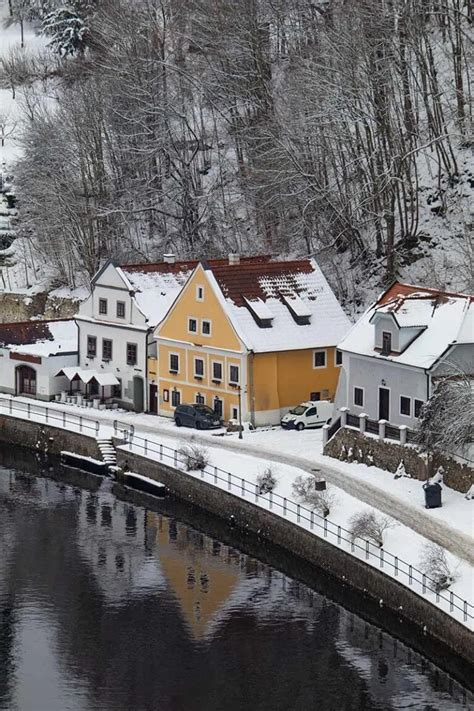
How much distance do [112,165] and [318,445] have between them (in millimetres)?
39053

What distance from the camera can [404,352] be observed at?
6041cm

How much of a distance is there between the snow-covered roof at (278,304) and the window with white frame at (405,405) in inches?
409

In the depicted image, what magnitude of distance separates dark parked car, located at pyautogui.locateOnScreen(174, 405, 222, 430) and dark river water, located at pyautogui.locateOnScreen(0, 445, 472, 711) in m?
8.36

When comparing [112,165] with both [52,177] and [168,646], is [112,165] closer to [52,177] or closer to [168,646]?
[52,177]

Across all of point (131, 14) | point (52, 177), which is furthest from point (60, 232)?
point (131, 14)

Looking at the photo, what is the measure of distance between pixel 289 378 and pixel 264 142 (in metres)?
20.2

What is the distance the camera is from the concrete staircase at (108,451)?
68125mm

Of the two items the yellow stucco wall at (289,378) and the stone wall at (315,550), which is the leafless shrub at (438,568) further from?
the yellow stucco wall at (289,378)

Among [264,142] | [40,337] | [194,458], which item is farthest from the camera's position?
[264,142]

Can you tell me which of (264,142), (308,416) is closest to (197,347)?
(308,416)

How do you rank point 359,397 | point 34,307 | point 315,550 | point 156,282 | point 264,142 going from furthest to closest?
point 34,307 < point 264,142 < point 156,282 < point 359,397 < point 315,550

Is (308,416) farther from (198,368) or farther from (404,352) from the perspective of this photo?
(404,352)

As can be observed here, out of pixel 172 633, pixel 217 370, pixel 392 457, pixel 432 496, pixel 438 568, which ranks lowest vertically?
pixel 172 633

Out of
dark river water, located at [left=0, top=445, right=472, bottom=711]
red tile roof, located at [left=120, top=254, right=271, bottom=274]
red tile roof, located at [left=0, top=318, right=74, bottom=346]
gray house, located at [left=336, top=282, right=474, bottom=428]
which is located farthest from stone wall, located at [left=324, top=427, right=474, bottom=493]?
red tile roof, located at [left=0, top=318, right=74, bottom=346]
